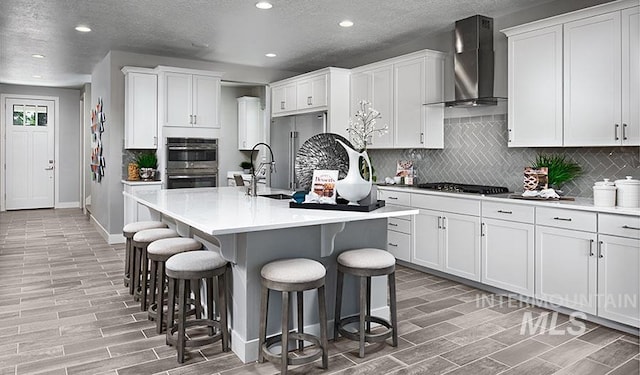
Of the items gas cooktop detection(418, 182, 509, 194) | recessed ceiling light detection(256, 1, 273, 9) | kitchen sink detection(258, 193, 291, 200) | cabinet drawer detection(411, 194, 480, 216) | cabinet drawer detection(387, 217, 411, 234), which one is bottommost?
cabinet drawer detection(387, 217, 411, 234)

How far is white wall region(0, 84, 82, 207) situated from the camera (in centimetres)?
1041

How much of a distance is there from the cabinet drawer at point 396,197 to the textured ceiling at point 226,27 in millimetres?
1828

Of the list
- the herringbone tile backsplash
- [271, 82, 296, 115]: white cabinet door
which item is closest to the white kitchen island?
the herringbone tile backsplash

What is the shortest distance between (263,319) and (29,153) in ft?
31.9

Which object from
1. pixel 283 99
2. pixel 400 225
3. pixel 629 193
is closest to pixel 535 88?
pixel 629 193

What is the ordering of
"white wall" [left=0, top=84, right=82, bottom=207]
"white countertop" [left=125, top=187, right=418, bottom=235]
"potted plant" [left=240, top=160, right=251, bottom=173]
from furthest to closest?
"white wall" [left=0, top=84, right=82, bottom=207] → "potted plant" [left=240, top=160, right=251, bottom=173] → "white countertop" [left=125, top=187, right=418, bottom=235]

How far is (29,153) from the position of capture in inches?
400

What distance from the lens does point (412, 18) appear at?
189 inches

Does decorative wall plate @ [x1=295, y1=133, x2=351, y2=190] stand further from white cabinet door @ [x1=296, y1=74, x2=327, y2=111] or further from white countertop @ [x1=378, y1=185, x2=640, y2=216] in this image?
white cabinet door @ [x1=296, y1=74, x2=327, y2=111]

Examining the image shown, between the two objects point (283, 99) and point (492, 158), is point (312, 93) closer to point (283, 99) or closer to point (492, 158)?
point (283, 99)

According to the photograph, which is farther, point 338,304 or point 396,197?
point 396,197

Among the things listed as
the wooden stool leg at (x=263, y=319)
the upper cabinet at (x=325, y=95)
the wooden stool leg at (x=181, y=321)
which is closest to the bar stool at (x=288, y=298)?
the wooden stool leg at (x=263, y=319)

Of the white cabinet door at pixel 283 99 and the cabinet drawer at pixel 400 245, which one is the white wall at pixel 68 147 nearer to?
the white cabinet door at pixel 283 99

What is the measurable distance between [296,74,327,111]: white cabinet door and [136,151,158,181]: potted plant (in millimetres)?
2198
